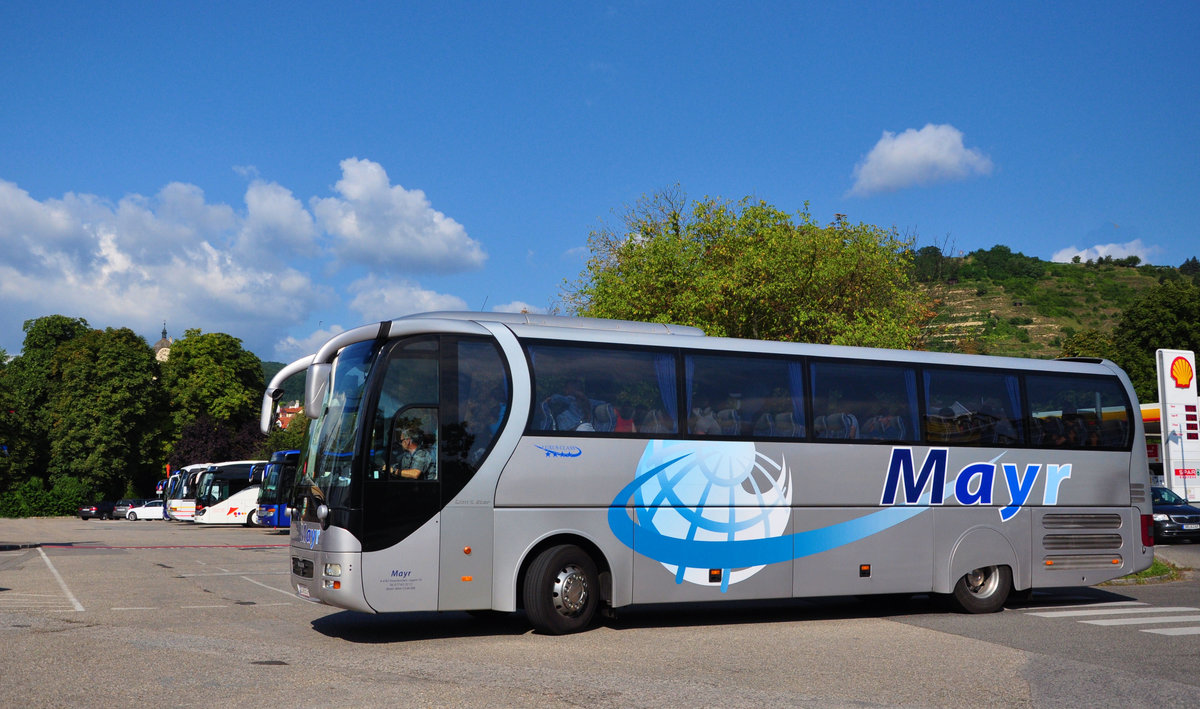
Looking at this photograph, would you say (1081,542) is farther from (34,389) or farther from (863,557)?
(34,389)

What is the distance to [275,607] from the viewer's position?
1393cm

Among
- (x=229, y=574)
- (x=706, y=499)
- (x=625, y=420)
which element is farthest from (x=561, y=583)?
(x=229, y=574)

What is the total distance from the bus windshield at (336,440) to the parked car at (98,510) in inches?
2374

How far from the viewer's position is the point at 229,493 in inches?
1831

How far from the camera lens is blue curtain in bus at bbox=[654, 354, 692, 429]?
1210cm

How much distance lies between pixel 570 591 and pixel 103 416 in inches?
2553

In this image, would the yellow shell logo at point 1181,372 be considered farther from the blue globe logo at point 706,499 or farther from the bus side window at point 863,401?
the blue globe logo at point 706,499

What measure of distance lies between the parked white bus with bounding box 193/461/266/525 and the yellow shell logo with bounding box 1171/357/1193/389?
114 ft

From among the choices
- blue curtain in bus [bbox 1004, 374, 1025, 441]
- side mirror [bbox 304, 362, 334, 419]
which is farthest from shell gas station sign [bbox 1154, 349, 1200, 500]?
side mirror [bbox 304, 362, 334, 419]

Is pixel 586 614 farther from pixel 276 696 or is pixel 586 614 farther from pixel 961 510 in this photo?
pixel 961 510

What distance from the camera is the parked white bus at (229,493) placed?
4575 cm

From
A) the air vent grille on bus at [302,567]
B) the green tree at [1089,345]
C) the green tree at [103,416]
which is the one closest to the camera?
the air vent grille on bus at [302,567]

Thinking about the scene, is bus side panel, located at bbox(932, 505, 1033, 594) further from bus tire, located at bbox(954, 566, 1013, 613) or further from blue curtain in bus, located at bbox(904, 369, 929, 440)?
blue curtain in bus, located at bbox(904, 369, 929, 440)

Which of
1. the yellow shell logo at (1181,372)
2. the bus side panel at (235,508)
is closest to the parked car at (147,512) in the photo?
the bus side panel at (235,508)
